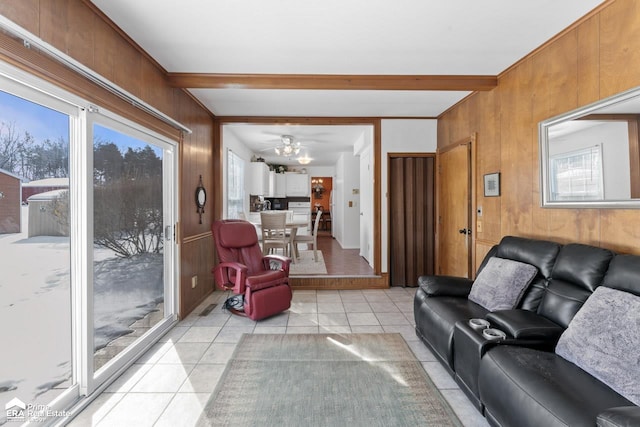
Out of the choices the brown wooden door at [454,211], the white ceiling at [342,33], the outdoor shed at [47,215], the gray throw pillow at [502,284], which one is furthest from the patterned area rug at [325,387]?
the white ceiling at [342,33]

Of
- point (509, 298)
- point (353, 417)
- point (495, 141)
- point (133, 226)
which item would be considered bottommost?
point (353, 417)

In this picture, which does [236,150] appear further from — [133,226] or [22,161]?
[22,161]

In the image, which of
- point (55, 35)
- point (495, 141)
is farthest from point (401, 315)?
point (55, 35)

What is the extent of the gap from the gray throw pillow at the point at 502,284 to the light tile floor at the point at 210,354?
64cm

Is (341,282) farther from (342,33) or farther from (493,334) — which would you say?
(342,33)

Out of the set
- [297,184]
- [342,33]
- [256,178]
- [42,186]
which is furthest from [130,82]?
[297,184]

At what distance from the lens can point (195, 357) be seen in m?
2.46

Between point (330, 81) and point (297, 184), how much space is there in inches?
249

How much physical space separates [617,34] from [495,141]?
1.27 meters

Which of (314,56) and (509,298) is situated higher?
(314,56)

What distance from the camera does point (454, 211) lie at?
3.94m

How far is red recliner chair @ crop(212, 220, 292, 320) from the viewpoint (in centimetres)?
311

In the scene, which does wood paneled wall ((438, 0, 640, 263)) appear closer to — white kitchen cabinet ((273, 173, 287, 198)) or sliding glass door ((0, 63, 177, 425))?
sliding glass door ((0, 63, 177, 425))

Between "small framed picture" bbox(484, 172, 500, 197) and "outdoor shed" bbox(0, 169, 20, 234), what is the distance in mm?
3729
